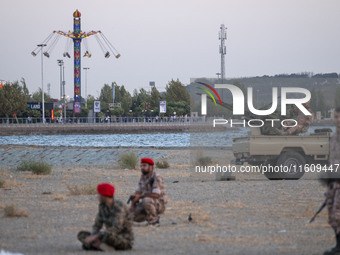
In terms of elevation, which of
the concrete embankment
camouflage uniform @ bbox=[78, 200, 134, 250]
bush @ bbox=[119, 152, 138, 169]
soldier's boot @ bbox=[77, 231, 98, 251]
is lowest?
the concrete embankment

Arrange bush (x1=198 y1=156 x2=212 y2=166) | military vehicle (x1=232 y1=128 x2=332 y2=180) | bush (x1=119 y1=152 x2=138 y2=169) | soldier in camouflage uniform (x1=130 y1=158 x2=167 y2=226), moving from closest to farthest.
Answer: soldier in camouflage uniform (x1=130 y1=158 x2=167 y2=226), military vehicle (x1=232 y1=128 x2=332 y2=180), bush (x1=198 y1=156 x2=212 y2=166), bush (x1=119 y1=152 x2=138 y2=169)

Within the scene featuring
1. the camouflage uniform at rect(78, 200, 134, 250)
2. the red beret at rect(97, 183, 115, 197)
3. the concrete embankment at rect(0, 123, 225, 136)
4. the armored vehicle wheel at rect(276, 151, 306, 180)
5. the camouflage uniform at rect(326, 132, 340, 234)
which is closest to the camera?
the camouflage uniform at rect(326, 132, 340, 234)

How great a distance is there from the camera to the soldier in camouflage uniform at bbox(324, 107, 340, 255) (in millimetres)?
10398

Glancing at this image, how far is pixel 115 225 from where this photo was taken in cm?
1110

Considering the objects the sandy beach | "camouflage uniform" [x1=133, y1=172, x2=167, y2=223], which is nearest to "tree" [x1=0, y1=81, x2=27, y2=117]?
the sandy beach

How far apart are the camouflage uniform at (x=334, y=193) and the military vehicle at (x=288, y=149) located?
37.1 feet

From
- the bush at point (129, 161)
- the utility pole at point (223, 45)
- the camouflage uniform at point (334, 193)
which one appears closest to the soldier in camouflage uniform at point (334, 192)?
the camouflage uniform at point (334, 193)

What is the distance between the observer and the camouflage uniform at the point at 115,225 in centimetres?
1109

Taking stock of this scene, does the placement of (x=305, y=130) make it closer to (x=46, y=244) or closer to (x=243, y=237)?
(x=243, y=237)

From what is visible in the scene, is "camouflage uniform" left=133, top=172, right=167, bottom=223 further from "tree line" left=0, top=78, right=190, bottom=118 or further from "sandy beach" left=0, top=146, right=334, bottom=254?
"tree line" left=0, top=78, right=190, bottom=118

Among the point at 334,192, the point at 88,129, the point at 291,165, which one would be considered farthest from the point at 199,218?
the point at 88,129

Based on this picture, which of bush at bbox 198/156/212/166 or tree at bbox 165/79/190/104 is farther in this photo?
tree at bbox 165/79/190/104

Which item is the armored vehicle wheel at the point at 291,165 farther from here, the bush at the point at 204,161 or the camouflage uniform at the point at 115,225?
the camouflage uniform at the point at 115,225

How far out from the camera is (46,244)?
39.9 feet
